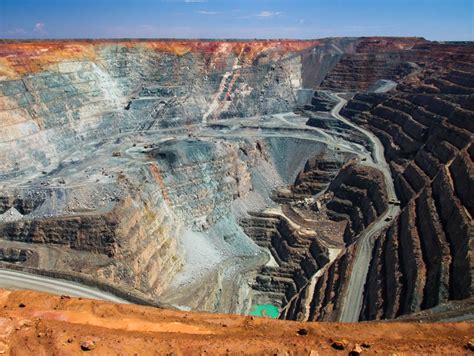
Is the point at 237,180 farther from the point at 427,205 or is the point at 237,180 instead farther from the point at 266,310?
the point at 427,205

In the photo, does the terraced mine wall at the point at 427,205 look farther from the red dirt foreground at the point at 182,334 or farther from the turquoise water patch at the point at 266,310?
the turquoise water patch at the point at 266,310

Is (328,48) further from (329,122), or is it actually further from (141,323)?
(141,323)

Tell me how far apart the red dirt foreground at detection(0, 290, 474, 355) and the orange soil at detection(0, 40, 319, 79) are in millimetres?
66091

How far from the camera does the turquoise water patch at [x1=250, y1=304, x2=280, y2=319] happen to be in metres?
56.0

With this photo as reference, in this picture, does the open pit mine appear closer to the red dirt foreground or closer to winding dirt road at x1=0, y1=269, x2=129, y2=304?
winding dirt road at x1=0, y1=269, x2=129, y2=304

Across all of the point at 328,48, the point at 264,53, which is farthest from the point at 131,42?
the point at 328,48

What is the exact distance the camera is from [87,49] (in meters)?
95.4

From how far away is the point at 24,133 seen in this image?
71.1 meters

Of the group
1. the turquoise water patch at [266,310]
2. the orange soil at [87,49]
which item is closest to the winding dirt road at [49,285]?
the turquoise water patch at [266,310]

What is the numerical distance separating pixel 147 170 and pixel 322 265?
27.7 m

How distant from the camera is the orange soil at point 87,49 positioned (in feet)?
259

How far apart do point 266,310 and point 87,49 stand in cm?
7022

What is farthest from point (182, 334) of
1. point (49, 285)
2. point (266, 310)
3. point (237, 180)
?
point (237, 180)

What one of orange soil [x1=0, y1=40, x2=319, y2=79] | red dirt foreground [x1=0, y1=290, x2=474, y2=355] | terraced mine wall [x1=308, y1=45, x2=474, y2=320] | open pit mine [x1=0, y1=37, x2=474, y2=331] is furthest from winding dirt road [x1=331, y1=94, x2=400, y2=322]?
orange soil [x1=0, y1=40, x2=319, y2=79]
